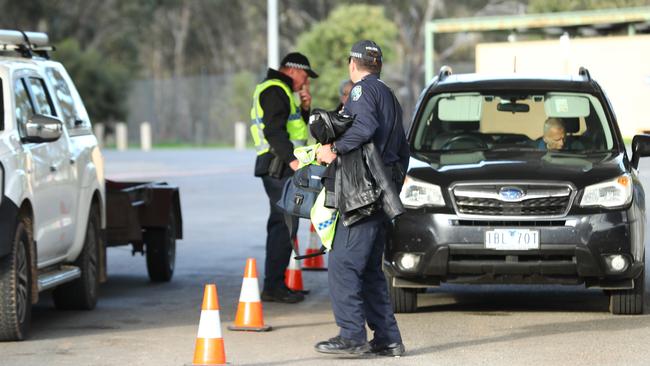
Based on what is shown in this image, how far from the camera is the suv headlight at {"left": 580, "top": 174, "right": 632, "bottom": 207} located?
33.8ft

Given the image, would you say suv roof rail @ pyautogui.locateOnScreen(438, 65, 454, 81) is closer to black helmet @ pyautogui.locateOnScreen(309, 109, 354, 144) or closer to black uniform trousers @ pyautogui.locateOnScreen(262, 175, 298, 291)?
black uniform trousers @ pyautogui.locateOnScreen(262, 175, 298, 291)

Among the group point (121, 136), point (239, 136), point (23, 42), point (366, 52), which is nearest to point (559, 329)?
point (366, 52)

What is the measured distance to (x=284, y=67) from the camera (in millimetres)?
12094

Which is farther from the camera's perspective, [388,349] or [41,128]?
[41,128]

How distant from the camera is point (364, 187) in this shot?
27.9 ft

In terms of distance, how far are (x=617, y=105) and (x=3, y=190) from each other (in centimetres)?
2098

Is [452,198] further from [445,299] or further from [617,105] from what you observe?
[617,105]

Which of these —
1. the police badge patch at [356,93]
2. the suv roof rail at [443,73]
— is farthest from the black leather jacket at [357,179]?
the suv roof rail at [443,73]

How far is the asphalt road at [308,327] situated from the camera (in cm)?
889

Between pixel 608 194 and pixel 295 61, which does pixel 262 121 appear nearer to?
pixel 295 61

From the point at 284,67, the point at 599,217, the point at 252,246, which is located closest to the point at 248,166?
the point at 252,246

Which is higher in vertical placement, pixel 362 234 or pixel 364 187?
pixel 364 187

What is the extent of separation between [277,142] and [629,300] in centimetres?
293

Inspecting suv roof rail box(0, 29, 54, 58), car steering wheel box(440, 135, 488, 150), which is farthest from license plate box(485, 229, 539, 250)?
suv roof rail box(0, 29, 54, 58)
